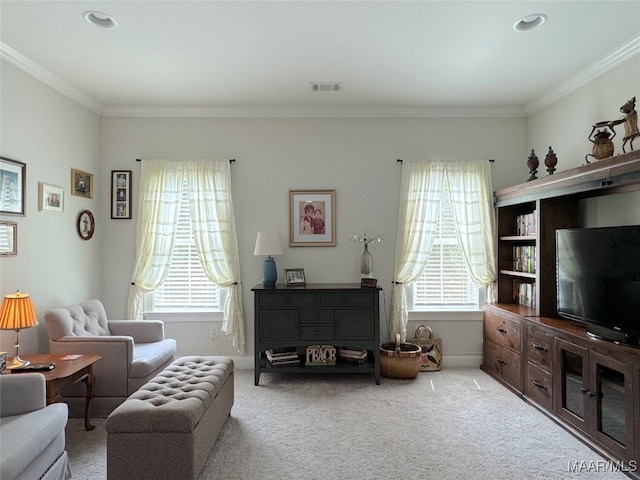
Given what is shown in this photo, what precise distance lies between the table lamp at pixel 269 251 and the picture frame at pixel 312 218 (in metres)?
0.34

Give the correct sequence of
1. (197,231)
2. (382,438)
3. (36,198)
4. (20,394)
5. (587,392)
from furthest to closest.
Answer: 1. (197,231)
2. (36,198)
3. (382,438)
4. (587,392)
5. (20,394)

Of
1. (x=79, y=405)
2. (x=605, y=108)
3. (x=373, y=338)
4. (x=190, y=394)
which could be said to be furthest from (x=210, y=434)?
(x=605, y=108)

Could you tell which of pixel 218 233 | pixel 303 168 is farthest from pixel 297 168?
pixel 218 233

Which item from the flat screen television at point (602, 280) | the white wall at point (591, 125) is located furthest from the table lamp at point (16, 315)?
the white wall at point (591, 125)

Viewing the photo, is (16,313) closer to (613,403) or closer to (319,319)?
(319,319)

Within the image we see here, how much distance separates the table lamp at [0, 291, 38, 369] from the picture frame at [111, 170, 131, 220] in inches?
70.3

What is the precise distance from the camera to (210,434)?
104 inches

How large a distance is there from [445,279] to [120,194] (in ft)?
12.7

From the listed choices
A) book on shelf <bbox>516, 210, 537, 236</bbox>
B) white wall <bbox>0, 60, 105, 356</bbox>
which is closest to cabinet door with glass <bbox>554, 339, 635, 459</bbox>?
book on shelf <bbox>516, 210, 537, 236</bbox>

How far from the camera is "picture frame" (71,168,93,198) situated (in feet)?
13.5

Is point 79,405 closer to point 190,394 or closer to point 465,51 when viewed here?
point 190,394

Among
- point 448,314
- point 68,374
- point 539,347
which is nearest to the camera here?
point 68,374

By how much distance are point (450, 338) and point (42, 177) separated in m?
4.50

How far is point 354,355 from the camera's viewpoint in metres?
4.23
